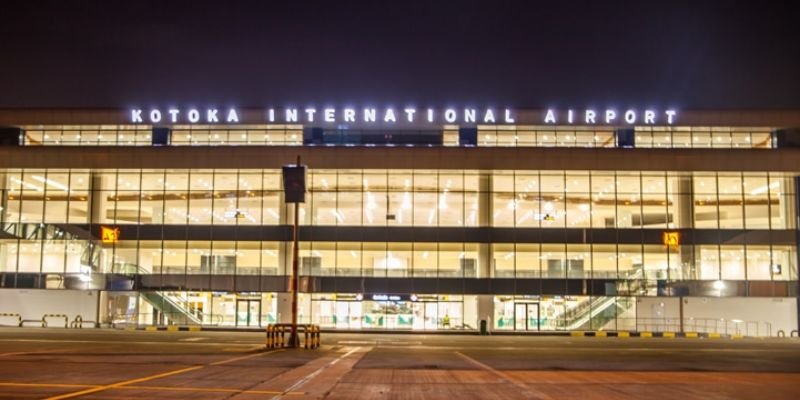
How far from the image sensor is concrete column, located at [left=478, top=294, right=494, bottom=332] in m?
55.9

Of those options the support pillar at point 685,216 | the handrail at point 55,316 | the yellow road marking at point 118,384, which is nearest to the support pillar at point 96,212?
the handrail at point 55,316

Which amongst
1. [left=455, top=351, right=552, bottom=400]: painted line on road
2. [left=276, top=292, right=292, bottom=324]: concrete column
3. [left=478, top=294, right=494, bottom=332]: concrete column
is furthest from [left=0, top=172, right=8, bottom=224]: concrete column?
[left=455, top=351, right=552, bottom=400]: painted line on road

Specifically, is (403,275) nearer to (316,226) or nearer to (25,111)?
(316,226)

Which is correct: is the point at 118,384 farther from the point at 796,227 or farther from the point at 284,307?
the point at 796,227

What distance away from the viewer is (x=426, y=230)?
55938 millimetres

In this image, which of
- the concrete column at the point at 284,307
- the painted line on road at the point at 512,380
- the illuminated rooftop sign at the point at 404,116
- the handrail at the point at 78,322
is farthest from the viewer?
the illuminated rooftop sign at the point at 404,116

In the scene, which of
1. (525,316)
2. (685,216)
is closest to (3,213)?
(525,316)

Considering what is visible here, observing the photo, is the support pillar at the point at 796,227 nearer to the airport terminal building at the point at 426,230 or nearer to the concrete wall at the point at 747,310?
the airport terminal building at the point at 426,230

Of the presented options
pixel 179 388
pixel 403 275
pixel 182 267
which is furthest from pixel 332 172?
pixel 179 388

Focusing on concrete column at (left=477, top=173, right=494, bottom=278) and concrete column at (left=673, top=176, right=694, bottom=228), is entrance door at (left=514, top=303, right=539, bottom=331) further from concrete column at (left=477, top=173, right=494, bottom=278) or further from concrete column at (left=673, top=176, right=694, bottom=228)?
concrete column at (left=673, top=176, right=694, bottom=228)

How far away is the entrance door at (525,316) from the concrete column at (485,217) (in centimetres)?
333

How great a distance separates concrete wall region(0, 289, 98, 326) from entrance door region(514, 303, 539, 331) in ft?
98.6

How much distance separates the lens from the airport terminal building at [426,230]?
183ft

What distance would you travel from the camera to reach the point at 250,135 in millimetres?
58562
